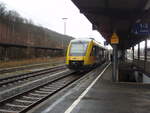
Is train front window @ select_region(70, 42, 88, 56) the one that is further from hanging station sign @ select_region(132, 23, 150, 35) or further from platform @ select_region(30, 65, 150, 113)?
platform @ select_region(30, 65, 150, 113)

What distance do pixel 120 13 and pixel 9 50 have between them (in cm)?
2796

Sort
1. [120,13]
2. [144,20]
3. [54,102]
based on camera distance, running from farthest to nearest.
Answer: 1. [144,20]
2. [120,13]
3. [54,102]

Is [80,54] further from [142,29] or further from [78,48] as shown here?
[142,29]

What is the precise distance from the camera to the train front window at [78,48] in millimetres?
18553

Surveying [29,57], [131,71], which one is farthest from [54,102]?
[29,57]

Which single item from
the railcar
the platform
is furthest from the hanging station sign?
the railcar

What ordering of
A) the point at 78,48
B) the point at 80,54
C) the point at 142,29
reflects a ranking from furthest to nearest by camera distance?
1. the point at 78,48
2. the point at 80,54
3. the point at 142,29

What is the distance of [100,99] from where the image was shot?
27.2 feet

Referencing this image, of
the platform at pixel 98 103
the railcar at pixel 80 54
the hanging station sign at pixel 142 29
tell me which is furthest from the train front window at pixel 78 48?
the platform at pixel 98 103

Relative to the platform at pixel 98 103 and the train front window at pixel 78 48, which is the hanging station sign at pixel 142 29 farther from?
the train front window at pixel 78 48

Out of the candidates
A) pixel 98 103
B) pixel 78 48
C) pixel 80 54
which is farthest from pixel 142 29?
pixel 98 103

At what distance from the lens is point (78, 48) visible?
19.0 m

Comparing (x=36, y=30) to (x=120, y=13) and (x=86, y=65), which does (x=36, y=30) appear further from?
(x=120, y=13)

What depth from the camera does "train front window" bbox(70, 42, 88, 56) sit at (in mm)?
18553
